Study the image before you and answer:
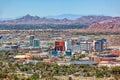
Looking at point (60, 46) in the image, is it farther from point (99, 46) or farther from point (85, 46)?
point (99, 46)

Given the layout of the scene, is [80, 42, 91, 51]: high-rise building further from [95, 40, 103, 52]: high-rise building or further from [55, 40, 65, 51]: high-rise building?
[55, 40, 65, 51]: high-rise building

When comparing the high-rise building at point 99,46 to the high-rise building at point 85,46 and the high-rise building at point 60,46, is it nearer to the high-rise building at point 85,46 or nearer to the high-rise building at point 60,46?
the high-rise building at point 85,46

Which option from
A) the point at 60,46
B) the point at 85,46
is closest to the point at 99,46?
the point at 85,46

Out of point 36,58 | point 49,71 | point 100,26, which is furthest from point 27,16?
point 49,71

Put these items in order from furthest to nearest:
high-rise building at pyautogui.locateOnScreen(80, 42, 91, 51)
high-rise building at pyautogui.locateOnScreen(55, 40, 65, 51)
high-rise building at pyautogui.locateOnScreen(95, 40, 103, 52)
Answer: high-rise building at pyautogui.locateOnScreen(80, 42, 91, 51) < high-rise building at pyautogui.locateOnScreen(55, 40, 65, 51) < high-rise building at pyautogui.locateOnScreen(95, 40, 103, 52)

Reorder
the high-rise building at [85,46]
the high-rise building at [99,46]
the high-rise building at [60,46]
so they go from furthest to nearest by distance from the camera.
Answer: the high-rise building at [85,46] < the high-rise building at [60,46] < the high-rise building at [99,46]

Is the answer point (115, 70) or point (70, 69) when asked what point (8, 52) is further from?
point (115, 70)

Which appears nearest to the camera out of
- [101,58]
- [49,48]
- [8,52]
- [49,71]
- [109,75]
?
[109,75]

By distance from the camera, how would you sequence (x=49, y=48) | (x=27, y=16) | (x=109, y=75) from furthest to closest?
(x=27, y=16), (x=49, y=48), (x=109, y=75)

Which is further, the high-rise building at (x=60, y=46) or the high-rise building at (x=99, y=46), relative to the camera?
the high-rise building at (x=60, y=46)

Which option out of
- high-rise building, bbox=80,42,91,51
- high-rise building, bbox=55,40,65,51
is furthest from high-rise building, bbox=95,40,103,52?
high-rise building, bbox=55,40,65,51

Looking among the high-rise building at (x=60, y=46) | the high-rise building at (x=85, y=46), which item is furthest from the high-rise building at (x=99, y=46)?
the high-rise building at (x=60, y=46)
